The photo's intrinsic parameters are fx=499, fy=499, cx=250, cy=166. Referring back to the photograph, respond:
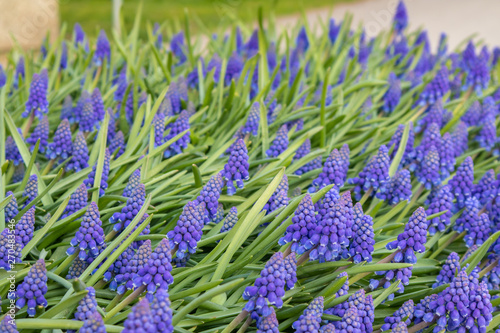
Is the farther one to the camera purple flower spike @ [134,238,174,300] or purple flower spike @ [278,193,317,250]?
purple flower spike @ [278,193,317,250]

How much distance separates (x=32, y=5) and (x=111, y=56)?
4.50m

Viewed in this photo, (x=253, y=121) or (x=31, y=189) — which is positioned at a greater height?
(x=253, y=121)

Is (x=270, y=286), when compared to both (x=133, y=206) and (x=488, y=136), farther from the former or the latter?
(x=488, y=136)

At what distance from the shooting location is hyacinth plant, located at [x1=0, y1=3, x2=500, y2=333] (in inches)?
66.9

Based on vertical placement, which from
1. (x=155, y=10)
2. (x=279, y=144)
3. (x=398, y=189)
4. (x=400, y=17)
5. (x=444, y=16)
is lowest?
(x=398, y=189)

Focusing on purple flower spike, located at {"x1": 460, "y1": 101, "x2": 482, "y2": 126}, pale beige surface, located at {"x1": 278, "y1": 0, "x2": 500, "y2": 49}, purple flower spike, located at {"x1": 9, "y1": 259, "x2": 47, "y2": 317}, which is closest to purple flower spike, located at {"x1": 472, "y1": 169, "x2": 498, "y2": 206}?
purple flower spike, located at {"x1": 460, "y1": 101, "x2": 482, "y2": 126}

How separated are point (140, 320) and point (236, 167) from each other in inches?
35.5

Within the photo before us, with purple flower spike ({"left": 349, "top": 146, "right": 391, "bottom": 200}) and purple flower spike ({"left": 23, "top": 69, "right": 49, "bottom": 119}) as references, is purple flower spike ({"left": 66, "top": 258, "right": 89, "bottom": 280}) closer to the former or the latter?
purple flower spike ({"left": 23, "top": 69, "right": 49, "bottom": 119})

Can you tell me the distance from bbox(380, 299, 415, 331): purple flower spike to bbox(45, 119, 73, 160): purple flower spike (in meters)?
1.64

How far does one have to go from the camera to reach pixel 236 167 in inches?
83.4

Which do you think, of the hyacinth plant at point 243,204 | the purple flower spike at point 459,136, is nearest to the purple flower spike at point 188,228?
the hyacinth plant at point 243,204

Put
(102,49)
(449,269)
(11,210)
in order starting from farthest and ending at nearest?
(102,49) < (449,269) < (11,210)

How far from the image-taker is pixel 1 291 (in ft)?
5.57

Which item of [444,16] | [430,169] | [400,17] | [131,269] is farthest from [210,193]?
[444,16]
